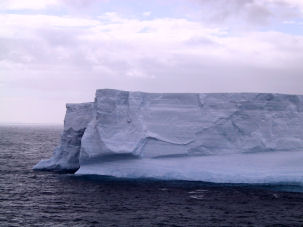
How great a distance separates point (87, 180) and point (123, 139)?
2383 mm

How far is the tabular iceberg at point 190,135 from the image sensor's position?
18781 millimetres

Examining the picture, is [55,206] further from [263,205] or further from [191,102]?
[191,102]

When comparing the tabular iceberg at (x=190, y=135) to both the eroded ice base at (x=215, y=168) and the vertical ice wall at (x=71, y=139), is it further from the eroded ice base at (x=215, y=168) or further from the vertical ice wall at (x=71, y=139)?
the vertical ice wall at (x=71, y=139)

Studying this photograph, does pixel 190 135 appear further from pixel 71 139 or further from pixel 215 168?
pixel 71 139

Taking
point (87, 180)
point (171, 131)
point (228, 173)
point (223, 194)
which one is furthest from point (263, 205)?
point (87, 180)

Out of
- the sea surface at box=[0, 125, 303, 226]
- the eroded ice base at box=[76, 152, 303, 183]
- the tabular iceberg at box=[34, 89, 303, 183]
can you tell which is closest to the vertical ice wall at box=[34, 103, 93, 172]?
the tabular iceberg at box=[34, 89, 303, 183]

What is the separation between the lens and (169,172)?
1842cm

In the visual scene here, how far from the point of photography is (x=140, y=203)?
14.8 metres

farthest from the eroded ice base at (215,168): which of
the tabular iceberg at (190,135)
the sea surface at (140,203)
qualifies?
the sea surface at (140,203)

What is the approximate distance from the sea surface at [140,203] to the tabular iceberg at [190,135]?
0.74 meters

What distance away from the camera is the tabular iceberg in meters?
18.8

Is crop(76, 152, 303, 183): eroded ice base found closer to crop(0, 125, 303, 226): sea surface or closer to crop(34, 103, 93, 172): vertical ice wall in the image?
crop(0, 125, 303, 226): sea surface

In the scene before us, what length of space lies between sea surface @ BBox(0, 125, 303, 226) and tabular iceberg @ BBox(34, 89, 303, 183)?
736 millimetres

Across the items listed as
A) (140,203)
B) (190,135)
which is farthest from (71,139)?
(140,203)
